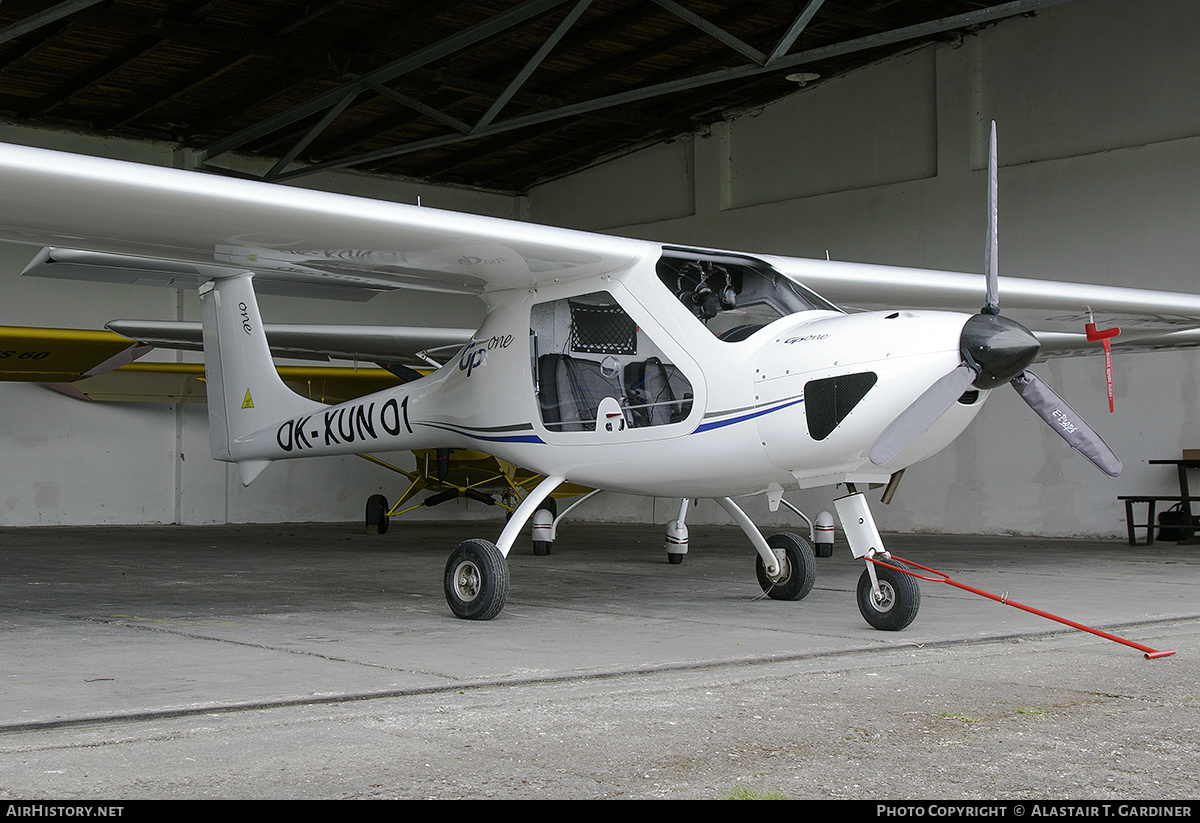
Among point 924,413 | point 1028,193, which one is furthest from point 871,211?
point 924,413

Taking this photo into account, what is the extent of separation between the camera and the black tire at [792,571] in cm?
667

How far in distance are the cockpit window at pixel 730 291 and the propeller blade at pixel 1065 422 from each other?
1.17 m

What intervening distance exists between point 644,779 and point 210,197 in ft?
12.6

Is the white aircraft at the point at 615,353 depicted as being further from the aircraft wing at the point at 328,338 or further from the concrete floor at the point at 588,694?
the aircraft wing at the point at 328,338

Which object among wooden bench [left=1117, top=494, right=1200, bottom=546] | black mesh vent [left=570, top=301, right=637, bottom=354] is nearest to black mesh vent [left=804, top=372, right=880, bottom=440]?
black mesh vent [left=570, top=301, right=637, bottom=354]

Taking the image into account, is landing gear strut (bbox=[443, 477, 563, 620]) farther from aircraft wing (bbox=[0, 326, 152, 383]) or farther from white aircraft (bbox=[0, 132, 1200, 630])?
aircraft wing (bbox=[0, 326, 152, 383])

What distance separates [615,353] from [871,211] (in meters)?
11.3

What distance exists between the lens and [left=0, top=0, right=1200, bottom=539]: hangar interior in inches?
536

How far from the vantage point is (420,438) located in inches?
292

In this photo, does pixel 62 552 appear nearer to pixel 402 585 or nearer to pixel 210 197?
pixel 402 585

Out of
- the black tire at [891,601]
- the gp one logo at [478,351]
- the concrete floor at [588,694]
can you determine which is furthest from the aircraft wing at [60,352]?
the black tire at [891,601]

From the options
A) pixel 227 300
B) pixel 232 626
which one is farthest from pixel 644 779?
pixel 227 300

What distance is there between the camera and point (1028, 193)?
1480 cm

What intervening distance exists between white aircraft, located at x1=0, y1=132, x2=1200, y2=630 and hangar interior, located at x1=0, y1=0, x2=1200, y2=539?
6129 millimetres
